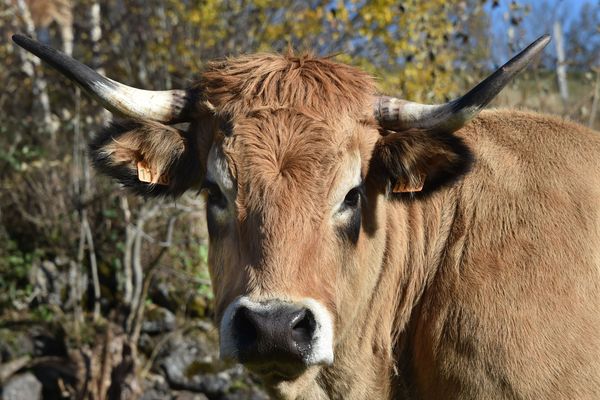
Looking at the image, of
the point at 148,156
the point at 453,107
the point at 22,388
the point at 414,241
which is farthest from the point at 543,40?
the point at 22,388

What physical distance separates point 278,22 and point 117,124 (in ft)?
25.5

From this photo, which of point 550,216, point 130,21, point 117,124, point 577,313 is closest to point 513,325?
point 577,313

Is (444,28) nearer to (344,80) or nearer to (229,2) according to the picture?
(229,2)

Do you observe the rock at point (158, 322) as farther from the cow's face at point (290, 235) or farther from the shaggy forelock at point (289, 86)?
the shaggy forelock at point (289, 86)

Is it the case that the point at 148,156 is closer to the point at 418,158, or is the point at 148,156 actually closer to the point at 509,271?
the point at 418,158

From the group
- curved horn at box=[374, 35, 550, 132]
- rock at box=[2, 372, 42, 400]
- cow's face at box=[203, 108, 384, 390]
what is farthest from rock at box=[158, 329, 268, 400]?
curved horn at box=[374, 35, 550, 132]

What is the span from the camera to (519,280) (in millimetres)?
4574

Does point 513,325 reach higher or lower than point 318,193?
lower

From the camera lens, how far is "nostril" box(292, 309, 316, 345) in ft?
12.9

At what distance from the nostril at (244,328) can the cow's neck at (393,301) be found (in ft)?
3.53

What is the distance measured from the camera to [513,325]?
4492 millimetres

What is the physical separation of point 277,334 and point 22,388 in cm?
653

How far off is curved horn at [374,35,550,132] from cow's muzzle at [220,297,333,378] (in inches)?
51.1

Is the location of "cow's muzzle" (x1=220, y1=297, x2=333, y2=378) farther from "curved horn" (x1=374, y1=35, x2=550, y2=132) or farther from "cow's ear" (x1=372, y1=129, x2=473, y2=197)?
"curved horn" (x1=374, y1=35, x2=550, y2=132)
